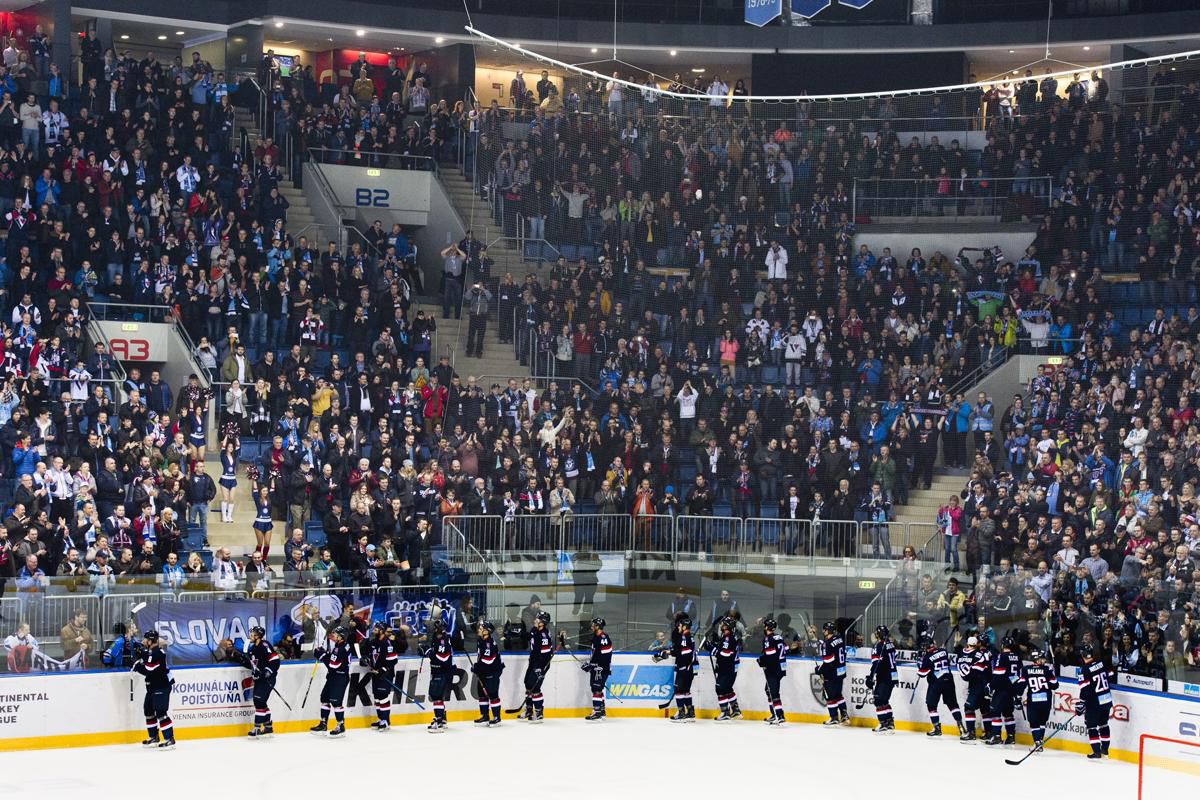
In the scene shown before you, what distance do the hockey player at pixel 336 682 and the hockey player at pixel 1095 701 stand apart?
8121 millimetres

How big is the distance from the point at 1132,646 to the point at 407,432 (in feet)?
35.5

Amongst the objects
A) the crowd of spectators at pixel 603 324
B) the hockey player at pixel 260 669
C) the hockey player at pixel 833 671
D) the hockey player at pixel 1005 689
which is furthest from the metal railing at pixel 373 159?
the hockey player at pixel 1005 689

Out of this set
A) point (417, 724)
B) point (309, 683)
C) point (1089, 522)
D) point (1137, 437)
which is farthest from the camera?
point (1137, 437)

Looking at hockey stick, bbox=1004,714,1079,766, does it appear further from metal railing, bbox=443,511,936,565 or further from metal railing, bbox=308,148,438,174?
metal railing, bbox=308,148,438,174

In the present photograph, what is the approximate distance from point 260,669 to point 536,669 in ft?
11.2

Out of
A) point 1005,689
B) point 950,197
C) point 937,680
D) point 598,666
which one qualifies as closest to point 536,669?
point 598,666

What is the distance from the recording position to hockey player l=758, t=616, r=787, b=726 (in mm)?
20859

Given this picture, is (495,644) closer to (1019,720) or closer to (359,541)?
(359,541)

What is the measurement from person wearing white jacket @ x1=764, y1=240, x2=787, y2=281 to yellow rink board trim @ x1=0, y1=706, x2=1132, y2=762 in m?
7.64

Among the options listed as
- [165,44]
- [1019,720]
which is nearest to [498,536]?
[1019,720]

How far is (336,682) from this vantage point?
64.1ft

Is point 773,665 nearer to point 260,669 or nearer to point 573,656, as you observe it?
point 573,656

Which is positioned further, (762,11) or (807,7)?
(762,11)

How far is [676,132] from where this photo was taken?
2677cm
